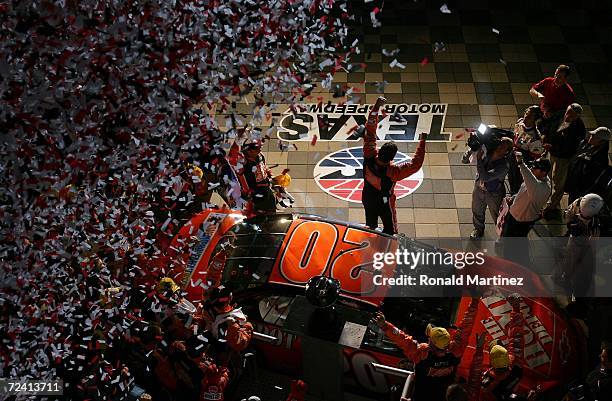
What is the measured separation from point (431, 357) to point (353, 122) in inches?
199

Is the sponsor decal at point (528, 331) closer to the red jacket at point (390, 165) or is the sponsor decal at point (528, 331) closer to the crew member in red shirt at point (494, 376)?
the crew member in red shirt at point (494, 376)

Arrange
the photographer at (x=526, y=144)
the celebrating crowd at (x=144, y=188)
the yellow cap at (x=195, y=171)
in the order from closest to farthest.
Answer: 1. the celebrating crowd at (x=144, y=188)
2. the yellow cap at (x=195, y=171)
3. the photographer at (x=526, y=144)

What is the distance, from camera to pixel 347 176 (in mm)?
9438

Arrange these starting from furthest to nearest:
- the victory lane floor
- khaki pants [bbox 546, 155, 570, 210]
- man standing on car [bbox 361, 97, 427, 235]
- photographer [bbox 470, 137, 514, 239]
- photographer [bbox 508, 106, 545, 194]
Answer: the victory lane floor
khaki pants [bbox 546, 155, 570, 210]
photographer [bbox 508, 106, 545, 194]
photographer [bbox 470, 137, 514, 239]
man standing on car [bbox 361, 97, 427, 235]

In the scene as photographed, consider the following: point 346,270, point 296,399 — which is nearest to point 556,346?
point 346,270

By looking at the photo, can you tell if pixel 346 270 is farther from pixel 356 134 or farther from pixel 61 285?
pixel 356 134

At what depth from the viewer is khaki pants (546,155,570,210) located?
8312 millimetres

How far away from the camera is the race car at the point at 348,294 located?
6.34 meters

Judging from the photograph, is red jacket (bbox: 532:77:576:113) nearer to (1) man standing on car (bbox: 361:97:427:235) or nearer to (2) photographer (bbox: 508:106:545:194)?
(2) photographer (bbox: 508:106:545:194)

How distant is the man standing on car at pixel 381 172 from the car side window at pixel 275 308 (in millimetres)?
1803

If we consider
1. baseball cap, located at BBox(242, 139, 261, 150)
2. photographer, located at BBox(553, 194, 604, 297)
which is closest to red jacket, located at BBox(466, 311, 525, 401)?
photographer, located at BBox(553, 194, 604, 297)

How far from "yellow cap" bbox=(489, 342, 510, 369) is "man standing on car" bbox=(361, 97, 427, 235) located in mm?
2386

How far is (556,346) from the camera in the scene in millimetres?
6422

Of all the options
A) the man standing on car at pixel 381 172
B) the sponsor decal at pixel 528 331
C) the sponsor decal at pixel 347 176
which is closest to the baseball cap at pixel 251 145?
the man standing on car at pixel 381 172
